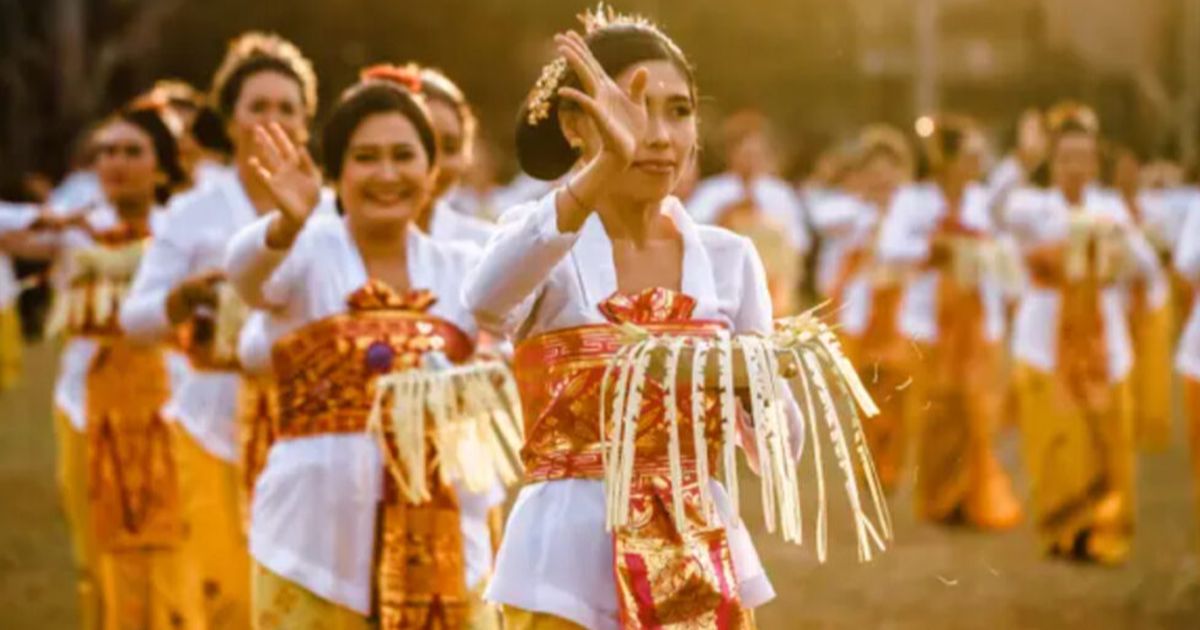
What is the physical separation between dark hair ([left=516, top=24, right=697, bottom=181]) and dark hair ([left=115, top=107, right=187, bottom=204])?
4.35m

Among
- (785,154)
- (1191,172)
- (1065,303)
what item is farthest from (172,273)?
(785,154)

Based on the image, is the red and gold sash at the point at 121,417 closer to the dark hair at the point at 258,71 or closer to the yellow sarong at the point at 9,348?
the dark hair at the point at 258,71

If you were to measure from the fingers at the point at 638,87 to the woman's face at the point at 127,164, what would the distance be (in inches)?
190

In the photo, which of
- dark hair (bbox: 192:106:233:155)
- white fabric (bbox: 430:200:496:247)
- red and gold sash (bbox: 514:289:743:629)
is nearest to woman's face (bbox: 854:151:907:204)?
dark hair (bbox: 192:106:233:155)

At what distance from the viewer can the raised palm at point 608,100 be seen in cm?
430

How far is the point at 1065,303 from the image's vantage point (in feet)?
39.1

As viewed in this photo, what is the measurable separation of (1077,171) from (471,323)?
6.29 meters

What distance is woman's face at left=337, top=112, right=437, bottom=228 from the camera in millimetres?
6117

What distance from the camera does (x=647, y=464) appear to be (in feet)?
15.0

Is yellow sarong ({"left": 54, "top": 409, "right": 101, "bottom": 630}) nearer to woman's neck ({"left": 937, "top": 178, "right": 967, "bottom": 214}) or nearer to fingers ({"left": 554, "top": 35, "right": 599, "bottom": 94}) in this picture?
fingers ({"left": 554, "top": 35, "right": 599, "bottom": 94})

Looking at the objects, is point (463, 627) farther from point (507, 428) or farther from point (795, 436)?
A: point (795, 436)

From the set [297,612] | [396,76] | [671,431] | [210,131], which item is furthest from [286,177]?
[210,131]

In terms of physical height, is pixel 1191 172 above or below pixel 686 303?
above

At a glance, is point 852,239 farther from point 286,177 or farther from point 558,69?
point 558,69
